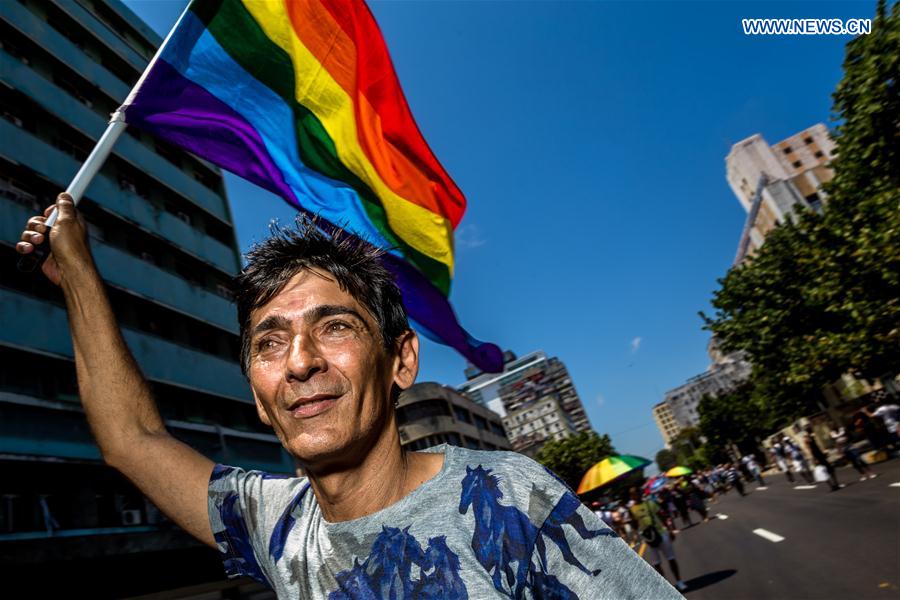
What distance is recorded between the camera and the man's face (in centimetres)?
150

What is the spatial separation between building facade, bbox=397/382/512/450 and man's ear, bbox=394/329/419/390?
43049 mm

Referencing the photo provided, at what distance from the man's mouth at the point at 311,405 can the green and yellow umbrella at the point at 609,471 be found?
13.1 meters

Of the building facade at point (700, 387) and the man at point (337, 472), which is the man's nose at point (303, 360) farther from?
the building facade at point (700, 387)

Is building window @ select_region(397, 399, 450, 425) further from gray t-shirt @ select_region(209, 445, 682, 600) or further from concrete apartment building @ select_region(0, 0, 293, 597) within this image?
gray t-shirt @ select_region(209, 445, 682, 600)

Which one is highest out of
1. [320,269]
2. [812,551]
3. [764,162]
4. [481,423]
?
[764,162]

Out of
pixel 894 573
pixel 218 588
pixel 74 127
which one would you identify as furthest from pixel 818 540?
pixel 74 127

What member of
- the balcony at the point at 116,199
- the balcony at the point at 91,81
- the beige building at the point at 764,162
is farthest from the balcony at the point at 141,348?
the beige building at the point at 764,162

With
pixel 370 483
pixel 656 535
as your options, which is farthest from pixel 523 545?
pixel 656 535

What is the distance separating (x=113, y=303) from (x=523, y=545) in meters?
21.0

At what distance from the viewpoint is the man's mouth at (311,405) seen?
4.96 feet

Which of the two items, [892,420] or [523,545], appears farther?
[892,420]

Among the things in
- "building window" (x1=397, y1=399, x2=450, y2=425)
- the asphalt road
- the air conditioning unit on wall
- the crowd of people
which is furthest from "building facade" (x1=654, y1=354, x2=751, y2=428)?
the air conditioning unit on wall

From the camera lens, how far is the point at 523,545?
1204mm

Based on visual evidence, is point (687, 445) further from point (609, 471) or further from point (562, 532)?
point (562, 532)
